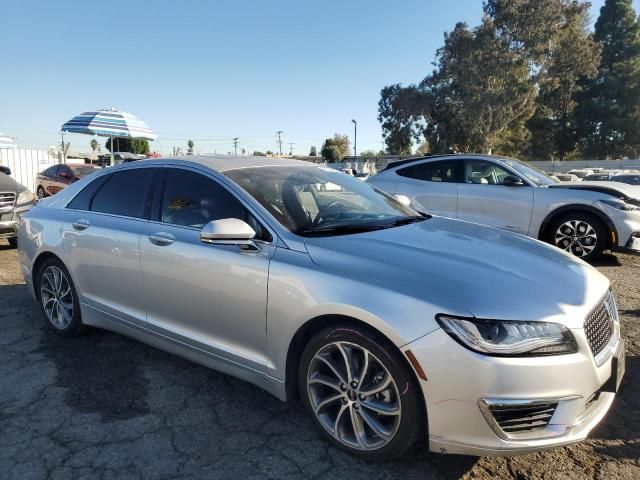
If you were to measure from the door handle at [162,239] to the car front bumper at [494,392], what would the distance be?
180 cm

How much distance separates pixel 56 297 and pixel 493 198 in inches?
234

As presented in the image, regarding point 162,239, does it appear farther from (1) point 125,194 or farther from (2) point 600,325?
(2) point 600,325

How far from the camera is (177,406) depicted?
10.2 ft

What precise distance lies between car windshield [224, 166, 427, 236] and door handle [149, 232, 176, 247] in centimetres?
57

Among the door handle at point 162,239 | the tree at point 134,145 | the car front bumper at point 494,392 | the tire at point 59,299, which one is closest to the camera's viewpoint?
the car front bumper at point 494,392

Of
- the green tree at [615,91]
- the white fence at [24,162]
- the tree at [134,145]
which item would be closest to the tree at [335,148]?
the tree at [134,145]

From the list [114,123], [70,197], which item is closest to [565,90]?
[114,123]

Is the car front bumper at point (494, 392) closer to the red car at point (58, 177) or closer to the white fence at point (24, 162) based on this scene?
the red car at point (58, 177)

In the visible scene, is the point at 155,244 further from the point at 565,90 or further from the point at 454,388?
the point at 565,90

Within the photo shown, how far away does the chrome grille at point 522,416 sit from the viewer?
6.90 feet

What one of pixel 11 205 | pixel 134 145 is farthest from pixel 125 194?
pixel 134 145

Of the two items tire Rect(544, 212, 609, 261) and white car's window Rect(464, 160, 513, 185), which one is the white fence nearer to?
white car's window Rect(464, 160, 513, 185)

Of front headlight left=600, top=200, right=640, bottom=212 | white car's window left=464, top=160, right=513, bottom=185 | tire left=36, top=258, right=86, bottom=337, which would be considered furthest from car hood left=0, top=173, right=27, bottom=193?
front headlight left=600, top=200, right=640, bottom=212

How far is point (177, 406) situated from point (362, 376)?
4.36 feet
